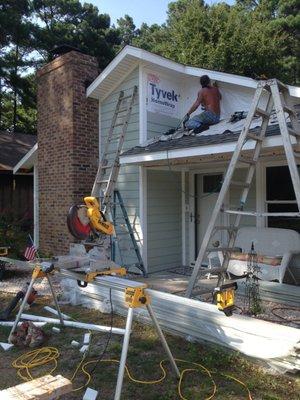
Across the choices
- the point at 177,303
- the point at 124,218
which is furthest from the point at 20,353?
the point at 124,218

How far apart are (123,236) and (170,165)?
1.82 meters

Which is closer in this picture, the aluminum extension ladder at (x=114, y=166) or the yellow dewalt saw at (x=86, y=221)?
the yellow dewalt saw at (x=86, y=221)

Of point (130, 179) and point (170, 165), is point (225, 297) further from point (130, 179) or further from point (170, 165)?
point (130, 179)

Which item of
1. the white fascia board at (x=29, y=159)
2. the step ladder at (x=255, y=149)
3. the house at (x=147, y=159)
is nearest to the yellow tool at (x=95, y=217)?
the step ladder at (x=255, y=149)

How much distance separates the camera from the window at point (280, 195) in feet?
24.9

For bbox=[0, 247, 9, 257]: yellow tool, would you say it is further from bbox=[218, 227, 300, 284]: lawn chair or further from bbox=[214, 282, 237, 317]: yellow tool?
bbox=[214, 282, 237, 317]: yellow tool

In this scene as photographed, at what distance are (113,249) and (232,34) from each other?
15.4 meters

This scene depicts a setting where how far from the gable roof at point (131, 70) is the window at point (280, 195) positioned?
1.72 meters

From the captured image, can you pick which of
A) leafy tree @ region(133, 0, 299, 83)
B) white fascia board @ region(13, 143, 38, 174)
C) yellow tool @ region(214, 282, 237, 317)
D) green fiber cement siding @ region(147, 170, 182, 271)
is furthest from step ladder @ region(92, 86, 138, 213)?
leafy tree @ region(133, 0, 299, 83)

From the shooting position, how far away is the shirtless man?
314 inches

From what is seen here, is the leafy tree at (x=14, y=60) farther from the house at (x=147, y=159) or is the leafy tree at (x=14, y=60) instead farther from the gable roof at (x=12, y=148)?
the house at (x=147, y=159)

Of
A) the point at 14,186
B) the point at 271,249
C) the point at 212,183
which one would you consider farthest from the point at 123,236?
the point at 14,186

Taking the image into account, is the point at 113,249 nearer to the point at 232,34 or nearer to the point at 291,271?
the point at 291,271

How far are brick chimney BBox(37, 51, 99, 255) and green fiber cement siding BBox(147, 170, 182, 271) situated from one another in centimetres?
166
